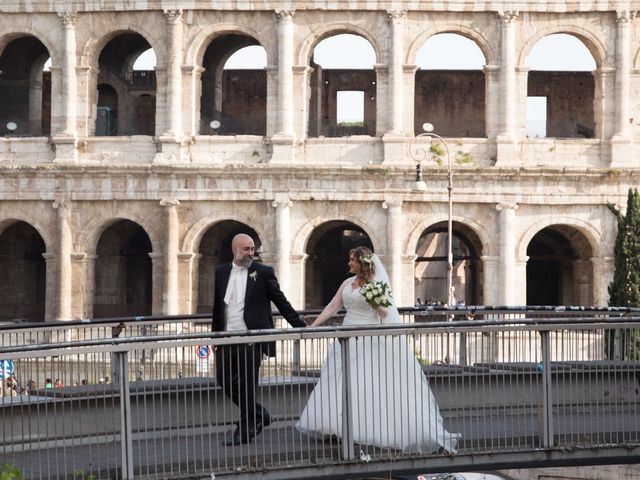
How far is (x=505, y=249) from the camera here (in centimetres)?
3491

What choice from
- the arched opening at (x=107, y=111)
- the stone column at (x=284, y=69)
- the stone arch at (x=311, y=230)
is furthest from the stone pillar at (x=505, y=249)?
the arched opening at (x=107, y=111)

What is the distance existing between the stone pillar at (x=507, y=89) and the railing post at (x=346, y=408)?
24.3 m

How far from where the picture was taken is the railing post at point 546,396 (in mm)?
11383

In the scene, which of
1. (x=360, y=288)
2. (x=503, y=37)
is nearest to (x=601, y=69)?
(x=503, y=37)

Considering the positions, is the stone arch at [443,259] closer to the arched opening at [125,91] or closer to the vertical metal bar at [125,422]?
the arched opening at [125,91]

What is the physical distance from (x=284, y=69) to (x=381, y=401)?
24.6 metres

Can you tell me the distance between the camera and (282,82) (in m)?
35.1

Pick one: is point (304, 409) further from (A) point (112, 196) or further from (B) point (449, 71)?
(B) point (449, 71)

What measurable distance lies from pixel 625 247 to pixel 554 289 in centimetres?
769

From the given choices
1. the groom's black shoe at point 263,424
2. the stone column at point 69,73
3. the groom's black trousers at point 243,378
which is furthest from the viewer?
the stone column at point 69,73

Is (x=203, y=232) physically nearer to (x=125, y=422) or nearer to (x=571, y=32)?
(x=571, y=32)

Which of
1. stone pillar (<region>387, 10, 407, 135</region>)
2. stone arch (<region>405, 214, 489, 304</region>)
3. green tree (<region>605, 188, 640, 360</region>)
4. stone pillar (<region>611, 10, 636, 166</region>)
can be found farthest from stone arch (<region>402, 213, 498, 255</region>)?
stone pillar (<region>611, 10, 636, 166</region>)

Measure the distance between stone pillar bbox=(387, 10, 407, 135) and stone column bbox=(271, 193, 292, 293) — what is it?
3289 mm

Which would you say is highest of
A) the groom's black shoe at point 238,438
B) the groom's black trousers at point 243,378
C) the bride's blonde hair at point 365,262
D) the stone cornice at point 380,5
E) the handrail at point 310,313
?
the stone cornice at point 380,5
